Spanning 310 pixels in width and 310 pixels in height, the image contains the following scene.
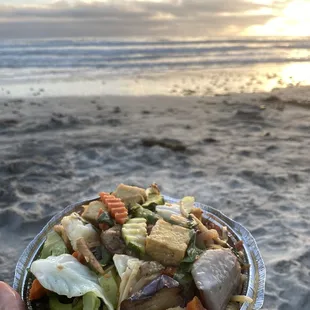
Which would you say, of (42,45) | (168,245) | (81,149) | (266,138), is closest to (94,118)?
(81,149)

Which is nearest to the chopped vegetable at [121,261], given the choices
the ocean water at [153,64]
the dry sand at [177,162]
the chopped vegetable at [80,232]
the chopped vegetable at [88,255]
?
the chopped vegetable at [88,255]

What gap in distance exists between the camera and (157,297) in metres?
2.18

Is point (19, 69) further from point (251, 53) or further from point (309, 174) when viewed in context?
point (309, 174)

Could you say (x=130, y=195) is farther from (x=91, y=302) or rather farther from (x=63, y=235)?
(x=91, y=302)

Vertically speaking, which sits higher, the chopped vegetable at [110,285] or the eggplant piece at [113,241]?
the eggplant piece at [113,241]

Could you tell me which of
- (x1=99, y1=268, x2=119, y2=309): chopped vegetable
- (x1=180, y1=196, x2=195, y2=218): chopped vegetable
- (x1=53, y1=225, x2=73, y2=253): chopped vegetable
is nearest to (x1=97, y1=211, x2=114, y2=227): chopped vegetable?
(x1=53, y1=225, x2=73, y2=253): chopped vegetable

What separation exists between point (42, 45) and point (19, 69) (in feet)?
14.8

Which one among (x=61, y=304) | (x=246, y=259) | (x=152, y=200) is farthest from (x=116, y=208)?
(x=246, y=259)

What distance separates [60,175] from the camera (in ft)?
18.2

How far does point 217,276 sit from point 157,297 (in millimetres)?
356

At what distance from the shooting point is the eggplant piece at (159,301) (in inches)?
84.1

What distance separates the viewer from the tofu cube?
2.37 meters

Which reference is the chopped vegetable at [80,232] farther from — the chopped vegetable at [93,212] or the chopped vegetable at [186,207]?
the chopped vegetable at [186,207]

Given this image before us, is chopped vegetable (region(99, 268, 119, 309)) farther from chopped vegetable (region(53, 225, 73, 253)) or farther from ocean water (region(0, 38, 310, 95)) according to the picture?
ocean water (region(0, 38, 310, 95))
